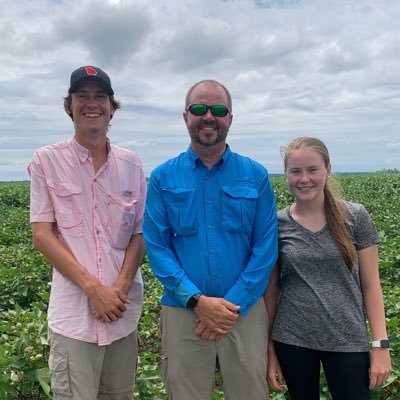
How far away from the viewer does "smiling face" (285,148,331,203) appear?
8.59 ft

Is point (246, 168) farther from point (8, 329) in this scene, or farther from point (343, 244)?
point (8, 329)

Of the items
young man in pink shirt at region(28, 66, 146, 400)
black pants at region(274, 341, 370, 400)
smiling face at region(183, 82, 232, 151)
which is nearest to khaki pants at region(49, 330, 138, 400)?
young man in pink shirt at region(28, 66, 146, 400)

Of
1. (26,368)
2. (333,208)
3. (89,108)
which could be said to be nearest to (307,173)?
(333,208)

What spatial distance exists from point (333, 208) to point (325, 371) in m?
0.85

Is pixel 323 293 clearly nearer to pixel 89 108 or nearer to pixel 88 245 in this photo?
pixel 88 245

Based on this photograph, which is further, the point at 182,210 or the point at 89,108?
the point at 89,108

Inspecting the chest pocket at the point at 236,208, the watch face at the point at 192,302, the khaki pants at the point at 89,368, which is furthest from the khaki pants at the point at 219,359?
the chest pocket at the point at 236,208

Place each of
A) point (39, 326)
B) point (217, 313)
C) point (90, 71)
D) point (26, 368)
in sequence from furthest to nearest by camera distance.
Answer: point (39, 326) < point (26, 368) < point (90, 71) < point (217, 313)

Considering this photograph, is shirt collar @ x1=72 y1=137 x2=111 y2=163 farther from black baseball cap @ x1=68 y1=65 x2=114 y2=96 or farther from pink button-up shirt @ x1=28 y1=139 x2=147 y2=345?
black baseball cap @ x1=68 y1=65 x2=114 y2=96

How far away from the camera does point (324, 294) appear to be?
2.53 m

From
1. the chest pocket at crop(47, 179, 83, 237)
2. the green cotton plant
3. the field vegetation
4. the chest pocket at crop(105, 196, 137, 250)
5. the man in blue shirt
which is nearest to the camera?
the man in blue shirt

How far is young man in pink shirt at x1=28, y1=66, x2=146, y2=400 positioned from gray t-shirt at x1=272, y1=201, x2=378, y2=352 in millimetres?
892

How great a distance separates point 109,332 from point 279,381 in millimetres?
983

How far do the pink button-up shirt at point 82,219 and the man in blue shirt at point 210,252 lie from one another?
0.25 meters
